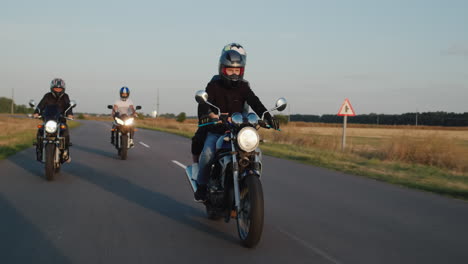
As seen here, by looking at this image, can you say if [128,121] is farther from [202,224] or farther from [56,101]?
[202,224]

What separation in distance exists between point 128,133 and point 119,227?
29.4ft

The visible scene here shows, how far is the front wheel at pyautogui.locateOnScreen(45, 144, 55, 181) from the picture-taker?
8.79m

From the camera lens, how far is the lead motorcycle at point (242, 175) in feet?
14.4

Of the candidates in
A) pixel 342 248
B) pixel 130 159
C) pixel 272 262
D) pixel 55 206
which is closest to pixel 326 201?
pixel 342 248

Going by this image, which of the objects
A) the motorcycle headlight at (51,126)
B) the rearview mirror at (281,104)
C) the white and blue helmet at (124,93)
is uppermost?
the white and blue helmet at (124,93)

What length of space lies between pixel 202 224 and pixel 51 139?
4.84 metres

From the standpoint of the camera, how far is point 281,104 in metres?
5.06

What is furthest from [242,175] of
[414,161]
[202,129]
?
[414,161]

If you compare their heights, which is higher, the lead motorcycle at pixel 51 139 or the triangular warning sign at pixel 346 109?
the triangular warning sign at pixel 346 109

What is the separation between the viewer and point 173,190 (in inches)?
316

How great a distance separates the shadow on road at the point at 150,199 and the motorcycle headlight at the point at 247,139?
1108 mm

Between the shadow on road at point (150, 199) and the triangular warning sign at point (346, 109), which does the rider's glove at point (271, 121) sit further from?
the triangular warning sign at point (346, 109)

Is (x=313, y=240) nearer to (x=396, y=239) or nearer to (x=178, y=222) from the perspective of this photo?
(x=396, y=239)

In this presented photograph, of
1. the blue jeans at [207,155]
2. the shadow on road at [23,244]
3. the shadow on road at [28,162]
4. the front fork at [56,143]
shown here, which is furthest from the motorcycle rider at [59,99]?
the blue jeans at [207,155]
